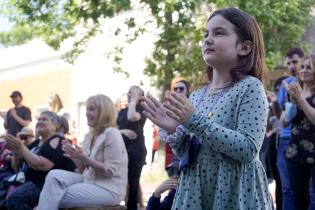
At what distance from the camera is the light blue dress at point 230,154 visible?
2209 millimetres

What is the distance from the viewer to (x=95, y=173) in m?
5.56

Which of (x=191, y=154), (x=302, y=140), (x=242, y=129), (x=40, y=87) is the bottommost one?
(x=40, y=87)

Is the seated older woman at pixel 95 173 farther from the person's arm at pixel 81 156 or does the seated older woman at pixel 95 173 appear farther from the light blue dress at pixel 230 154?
the light blue dress at pixel 230 154

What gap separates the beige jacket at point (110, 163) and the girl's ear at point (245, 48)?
3244mm

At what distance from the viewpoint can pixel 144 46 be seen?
1789cm

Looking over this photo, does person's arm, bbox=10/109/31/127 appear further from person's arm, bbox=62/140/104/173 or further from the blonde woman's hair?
person's arm, bbox=62/140/104/173

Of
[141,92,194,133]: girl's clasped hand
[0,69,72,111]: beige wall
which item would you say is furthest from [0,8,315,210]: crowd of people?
[0,69,72,111]: beige wall

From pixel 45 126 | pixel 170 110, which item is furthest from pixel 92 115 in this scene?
pixel 170 110

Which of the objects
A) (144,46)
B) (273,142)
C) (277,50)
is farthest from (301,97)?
(144,46)

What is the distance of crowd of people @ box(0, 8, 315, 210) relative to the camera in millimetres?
2281

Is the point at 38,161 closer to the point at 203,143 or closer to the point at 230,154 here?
the point at 203,143

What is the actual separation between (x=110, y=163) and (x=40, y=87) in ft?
67.6

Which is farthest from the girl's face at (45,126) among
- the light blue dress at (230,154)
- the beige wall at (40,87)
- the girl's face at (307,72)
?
the beige wall at (40,87)

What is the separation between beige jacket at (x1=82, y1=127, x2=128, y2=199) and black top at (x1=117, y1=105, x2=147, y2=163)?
1262mm
